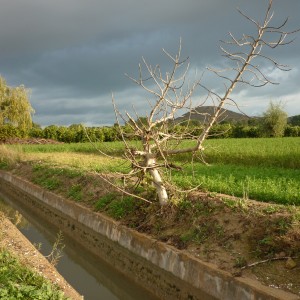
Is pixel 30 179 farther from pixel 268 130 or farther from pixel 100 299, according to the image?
pixel 268 130

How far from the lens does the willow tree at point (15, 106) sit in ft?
129

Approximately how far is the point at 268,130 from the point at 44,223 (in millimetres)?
45585

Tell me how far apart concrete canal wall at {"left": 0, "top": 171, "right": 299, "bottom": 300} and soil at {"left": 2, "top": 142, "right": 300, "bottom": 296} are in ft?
0.69

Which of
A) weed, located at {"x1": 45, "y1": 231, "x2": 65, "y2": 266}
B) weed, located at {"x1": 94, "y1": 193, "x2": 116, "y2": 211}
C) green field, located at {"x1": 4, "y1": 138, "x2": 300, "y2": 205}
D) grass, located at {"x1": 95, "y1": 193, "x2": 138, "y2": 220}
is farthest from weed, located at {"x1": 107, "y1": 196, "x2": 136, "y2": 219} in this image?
weed, located at {"x1": 45, "y1": 231, "x2": 65, "y2": 266}

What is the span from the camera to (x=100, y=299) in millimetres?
7859

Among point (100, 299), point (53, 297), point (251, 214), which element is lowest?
point (100, 299)

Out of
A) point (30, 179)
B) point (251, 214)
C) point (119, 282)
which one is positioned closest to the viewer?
point (251, 214)

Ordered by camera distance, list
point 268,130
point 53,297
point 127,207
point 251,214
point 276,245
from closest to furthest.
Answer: point 53,297, point 276,245, point 251,214, point 127,207, point 268,130

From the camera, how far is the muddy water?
8.05 metres

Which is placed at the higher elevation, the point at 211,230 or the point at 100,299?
the point at 211,230

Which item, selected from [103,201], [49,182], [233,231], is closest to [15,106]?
[49,182]

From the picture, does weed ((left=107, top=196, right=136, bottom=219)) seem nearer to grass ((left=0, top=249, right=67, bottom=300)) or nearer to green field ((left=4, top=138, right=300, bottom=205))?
green field ((left=4, top=138, right=300, bottom=205))

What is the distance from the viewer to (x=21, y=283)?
5.91 metres

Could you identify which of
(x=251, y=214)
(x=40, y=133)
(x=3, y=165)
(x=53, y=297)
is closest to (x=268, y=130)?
(x=40, y=133)
